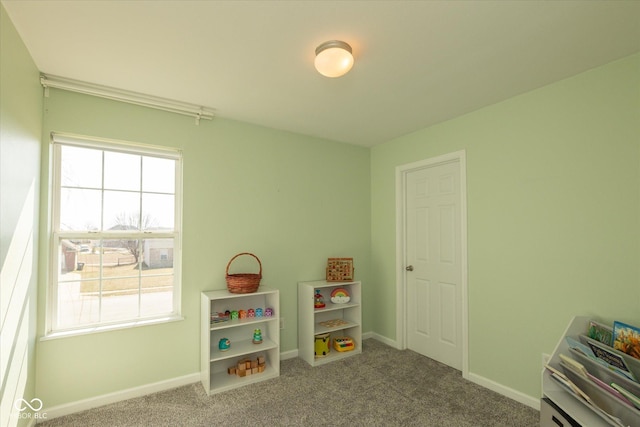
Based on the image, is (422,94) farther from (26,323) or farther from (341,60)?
(26,323)

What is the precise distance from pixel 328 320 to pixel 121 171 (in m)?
2.58

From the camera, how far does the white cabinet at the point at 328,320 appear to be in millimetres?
3158

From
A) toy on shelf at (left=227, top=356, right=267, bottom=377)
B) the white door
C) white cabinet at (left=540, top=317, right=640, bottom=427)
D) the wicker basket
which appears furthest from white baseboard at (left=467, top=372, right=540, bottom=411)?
the wicker basket

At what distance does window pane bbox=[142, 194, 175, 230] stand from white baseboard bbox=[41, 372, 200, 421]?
4.27ft

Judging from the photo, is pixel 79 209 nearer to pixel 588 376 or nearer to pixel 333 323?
pixel 333 323

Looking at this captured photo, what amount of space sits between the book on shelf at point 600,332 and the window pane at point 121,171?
344 cm

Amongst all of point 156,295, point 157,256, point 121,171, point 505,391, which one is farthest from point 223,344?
point 505,391

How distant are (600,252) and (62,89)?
3.96 m

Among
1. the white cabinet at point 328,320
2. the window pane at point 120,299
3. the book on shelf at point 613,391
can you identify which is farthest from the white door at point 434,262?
the window pane at point 120,299

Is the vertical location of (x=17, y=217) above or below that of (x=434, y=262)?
above

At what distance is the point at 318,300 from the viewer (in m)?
3.43

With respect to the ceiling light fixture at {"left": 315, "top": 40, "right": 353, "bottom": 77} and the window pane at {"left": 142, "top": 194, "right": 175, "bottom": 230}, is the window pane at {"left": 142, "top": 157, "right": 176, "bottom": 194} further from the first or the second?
the ceiling light fixture at {"left": 315, "top": 40, "right": 353, "bottom": 77}

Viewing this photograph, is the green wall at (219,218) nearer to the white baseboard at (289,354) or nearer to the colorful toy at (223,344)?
the white baseboard at (289,354)

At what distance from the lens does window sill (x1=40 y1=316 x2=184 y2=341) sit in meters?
2.26
